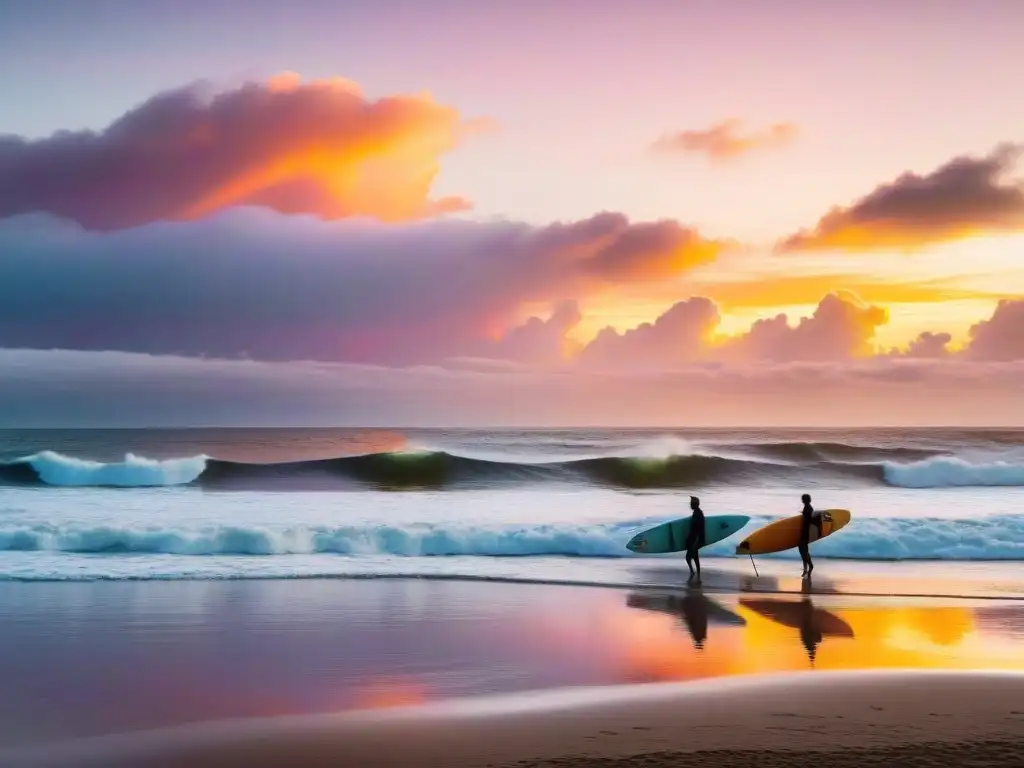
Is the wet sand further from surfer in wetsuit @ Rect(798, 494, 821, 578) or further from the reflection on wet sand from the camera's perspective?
surfer in wetsuit @ Rect(798, 494, 821, 578)

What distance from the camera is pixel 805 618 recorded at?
12555 mm

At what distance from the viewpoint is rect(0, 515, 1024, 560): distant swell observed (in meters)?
18.5

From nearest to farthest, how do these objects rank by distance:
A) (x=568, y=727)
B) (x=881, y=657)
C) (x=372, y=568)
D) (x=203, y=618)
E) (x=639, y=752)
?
(x=639, y=752), (x=568, y=727), (x=881, y=657), (x=203, y=618), (x=372, y=568)

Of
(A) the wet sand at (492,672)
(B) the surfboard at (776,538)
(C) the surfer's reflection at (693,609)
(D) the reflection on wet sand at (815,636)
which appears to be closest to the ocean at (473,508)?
(B) the surfboard at (776,538)

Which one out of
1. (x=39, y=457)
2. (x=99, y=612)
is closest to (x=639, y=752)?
(x=99, y=612)

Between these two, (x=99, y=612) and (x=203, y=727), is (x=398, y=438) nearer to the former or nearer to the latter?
(x=99, y=612)

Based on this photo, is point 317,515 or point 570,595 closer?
point 570,595

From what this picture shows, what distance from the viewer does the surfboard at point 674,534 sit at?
18.4m

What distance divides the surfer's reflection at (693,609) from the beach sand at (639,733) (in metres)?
2.52

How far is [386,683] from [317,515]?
51.9 ft

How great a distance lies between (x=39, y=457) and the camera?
4128cm

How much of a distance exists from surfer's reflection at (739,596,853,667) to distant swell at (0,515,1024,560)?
541 centimetres

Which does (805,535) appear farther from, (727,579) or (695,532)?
(695,532)

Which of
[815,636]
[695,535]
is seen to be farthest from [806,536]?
[815,636]
